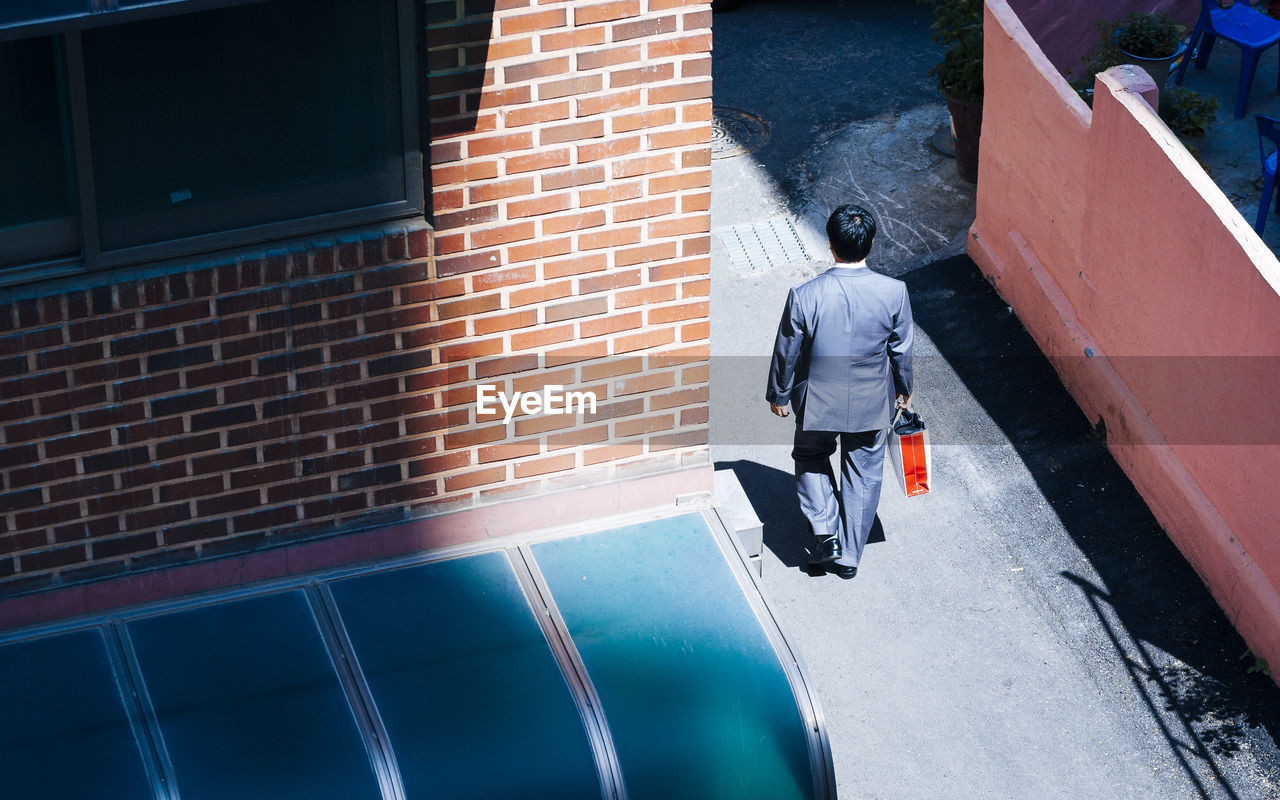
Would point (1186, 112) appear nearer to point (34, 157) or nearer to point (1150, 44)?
point (1150, 44)

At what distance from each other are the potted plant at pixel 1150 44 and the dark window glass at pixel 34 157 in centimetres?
794

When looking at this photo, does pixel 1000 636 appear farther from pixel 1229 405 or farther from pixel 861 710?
pixel 1229 405

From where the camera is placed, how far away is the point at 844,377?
7.39 metres

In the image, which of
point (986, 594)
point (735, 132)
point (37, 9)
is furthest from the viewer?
point (735, 132)

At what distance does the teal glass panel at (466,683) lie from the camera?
17.8 feet

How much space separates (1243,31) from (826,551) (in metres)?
5.91

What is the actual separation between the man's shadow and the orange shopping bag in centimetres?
71

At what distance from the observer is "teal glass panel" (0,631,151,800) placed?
524 cm

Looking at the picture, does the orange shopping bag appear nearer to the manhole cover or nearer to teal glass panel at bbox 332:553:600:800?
teal glass panel at bbox 332:553:600:800

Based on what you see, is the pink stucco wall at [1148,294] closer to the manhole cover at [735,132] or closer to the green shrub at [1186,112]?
the green shrub at [1186,112]

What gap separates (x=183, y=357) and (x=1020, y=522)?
4.68m

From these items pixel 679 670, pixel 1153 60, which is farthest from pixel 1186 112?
pixel 679 670

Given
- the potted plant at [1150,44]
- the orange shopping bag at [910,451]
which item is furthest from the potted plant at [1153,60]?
the orange shopping bag at [910,451]

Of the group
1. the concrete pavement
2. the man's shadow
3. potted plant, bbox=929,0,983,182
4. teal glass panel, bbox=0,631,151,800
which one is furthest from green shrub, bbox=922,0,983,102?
teal glass panel, bbox=0,631,151,800
